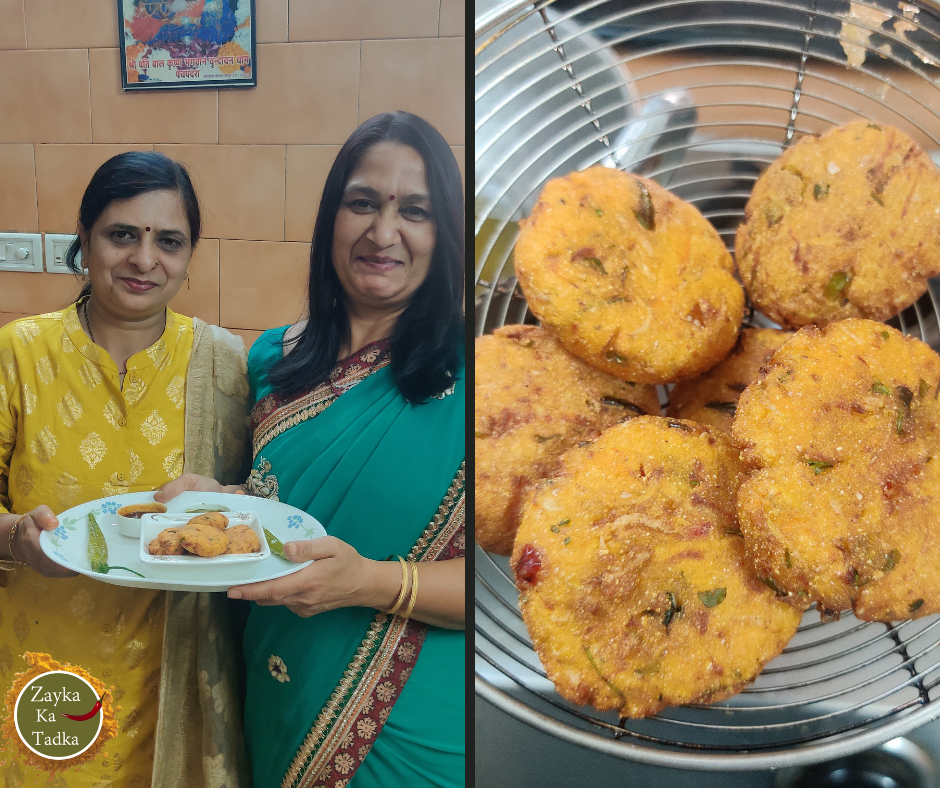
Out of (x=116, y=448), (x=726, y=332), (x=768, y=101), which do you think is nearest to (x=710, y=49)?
(x=768, y=101)

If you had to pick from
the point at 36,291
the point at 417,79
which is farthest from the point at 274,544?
the point at 417,79

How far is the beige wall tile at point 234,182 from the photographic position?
1.97 ft

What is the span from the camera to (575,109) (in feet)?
2.33

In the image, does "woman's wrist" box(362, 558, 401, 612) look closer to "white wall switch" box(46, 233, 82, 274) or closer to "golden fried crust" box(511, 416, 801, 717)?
"golden fried crust" box(511, 416, 801, 717)

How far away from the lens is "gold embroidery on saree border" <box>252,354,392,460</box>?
61 cm

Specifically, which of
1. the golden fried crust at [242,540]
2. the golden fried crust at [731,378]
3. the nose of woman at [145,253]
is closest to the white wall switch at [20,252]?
the nose of woman at [145,253]

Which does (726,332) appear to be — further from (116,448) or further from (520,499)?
(116,448)

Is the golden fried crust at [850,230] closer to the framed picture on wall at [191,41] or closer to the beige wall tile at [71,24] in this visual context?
the framed picture on wall at [191,41]

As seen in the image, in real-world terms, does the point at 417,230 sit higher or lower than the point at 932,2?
lower

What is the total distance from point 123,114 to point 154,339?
0.23 metres

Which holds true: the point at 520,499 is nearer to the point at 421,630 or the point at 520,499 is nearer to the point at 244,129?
the point at 421,630

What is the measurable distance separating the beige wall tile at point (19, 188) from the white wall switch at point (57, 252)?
2cm

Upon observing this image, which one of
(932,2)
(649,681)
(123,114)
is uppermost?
(932,2)

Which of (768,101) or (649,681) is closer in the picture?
(649,681)
